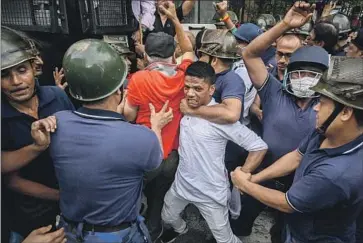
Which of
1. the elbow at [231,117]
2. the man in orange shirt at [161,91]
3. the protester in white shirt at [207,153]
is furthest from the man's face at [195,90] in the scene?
the elbow at [231,117]

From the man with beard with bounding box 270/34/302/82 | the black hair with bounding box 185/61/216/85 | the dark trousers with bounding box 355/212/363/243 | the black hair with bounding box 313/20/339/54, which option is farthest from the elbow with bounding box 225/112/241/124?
the black hair with bounding box 313/20/339/54

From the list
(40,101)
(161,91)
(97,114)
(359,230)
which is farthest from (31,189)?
(359,230)

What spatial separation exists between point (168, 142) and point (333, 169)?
4.99 ft

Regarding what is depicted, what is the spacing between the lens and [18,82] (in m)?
1.99

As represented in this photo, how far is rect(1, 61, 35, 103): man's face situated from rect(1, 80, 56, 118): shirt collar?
2.1 inches

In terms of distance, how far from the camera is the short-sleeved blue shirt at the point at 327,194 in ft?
5.74

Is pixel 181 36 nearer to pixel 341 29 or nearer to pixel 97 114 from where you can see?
pixel 97 114

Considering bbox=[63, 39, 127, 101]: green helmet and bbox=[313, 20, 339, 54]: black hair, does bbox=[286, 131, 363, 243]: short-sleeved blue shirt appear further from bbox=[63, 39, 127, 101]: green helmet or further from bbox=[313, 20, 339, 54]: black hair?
bbox=[313, 20, 339, 54]: black hair

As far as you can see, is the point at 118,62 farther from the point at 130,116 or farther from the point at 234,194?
the point at 234,194

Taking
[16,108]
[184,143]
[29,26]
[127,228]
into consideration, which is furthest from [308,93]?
[29,26]

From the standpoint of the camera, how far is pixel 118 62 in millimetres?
1864

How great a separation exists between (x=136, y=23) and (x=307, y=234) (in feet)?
10.3

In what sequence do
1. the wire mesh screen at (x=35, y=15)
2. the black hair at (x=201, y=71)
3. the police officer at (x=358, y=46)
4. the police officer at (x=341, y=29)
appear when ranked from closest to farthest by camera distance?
1. the black hair at (x=201, y=71)
2. the wire mesh screen at (x=35, y=15)
3. the police officer at (x=358, y=46)
4. the police officer at (x=341, y=29)

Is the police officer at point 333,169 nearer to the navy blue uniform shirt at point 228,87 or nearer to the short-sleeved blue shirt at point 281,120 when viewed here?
the short-sleeved blue shirt at point 281,120
